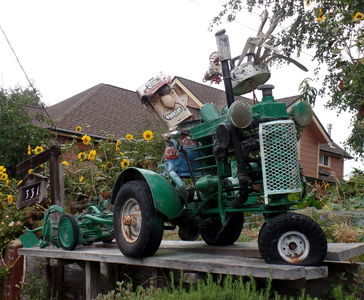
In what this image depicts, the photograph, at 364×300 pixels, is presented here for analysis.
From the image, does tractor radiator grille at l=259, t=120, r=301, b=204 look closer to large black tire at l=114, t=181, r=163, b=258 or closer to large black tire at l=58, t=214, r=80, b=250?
large black tire at l=114, t=181, r=163, b=258

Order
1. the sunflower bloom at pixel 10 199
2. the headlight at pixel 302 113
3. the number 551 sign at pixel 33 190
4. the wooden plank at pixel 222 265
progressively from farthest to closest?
the sunflower bloom at pixel 10 199
the number 551 sign at pixel 33 190
the headlight at pixel 302 113
the wooden plank at pixel 222 265

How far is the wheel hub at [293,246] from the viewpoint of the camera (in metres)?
2.54

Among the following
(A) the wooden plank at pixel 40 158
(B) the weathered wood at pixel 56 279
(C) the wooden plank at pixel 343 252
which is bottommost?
(B) the weathered wood at pixel 56 279

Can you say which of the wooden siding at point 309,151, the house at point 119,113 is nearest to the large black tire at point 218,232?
the house at point 119,113

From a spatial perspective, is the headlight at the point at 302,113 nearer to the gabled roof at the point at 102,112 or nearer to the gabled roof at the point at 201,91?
the gabled roof at the point at 102,112

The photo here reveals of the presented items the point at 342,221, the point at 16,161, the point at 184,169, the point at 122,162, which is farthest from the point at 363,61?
the point at 16,161

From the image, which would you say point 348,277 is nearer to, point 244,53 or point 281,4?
point 244,53

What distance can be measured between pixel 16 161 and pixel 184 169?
7827 mm

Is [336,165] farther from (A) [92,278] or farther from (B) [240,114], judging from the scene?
(B) [240,114]

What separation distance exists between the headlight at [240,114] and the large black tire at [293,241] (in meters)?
0.56

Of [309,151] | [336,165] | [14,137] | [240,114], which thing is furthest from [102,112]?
[240,114]

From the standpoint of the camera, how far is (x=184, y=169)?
11.8 ft

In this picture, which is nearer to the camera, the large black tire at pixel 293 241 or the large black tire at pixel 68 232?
the large black tire at pixel 293 241

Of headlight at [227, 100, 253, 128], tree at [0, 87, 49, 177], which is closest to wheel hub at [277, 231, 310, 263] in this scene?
headlight at [227, 100, 253, 128]
